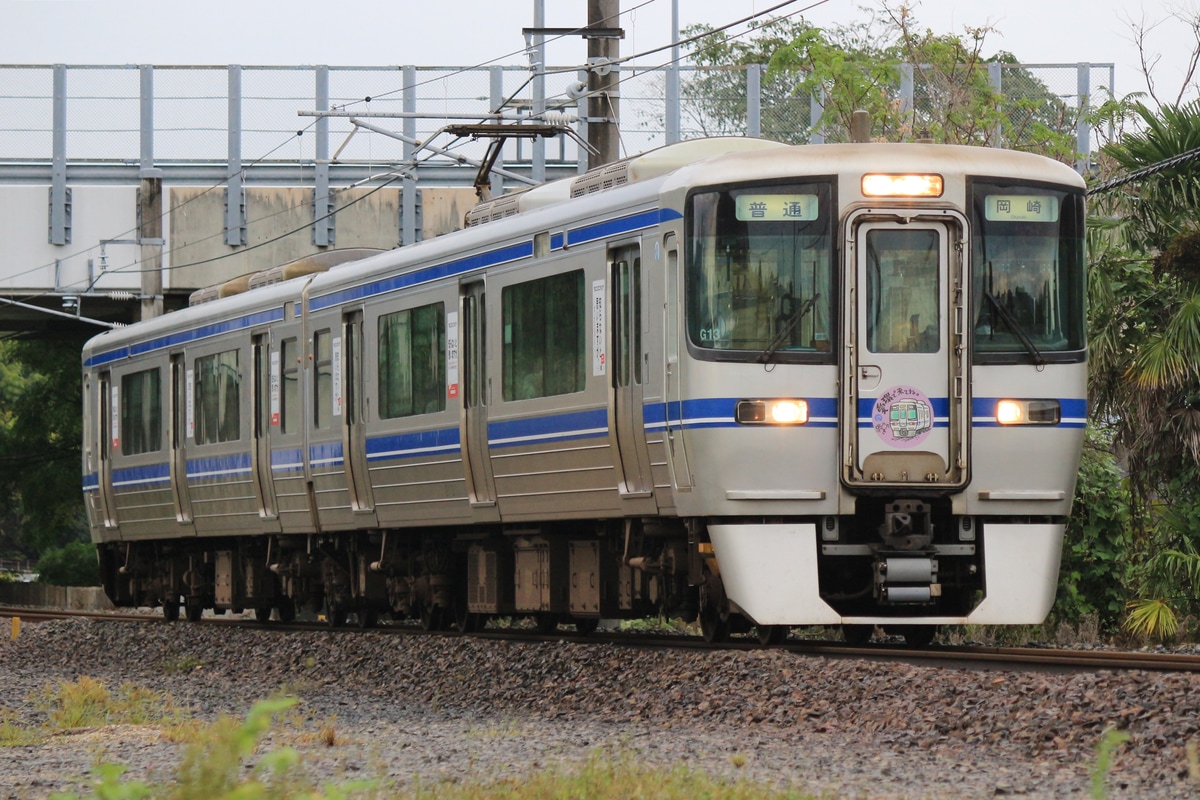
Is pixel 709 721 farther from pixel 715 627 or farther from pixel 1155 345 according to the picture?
pixel 1155 345

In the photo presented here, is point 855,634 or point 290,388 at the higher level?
point 290,388

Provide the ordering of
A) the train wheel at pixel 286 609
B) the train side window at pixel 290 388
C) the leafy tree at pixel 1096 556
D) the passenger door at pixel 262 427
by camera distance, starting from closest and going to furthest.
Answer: the leafy tree at pixel 1096 556
the train side window at pixel 290 388
the passenger door at pixel 262 427
the train wheel at pixel 286 609

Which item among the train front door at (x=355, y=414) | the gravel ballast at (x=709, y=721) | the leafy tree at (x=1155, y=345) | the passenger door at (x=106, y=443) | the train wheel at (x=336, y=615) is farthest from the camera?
the passenger door at (x=106, y=443)

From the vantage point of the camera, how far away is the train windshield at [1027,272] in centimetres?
1210

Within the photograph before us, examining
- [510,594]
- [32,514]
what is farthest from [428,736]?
[32,514]

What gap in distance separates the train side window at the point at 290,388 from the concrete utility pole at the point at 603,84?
3.18 m

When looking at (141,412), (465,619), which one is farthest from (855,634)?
(141,412)

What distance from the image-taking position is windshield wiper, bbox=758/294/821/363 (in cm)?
1184

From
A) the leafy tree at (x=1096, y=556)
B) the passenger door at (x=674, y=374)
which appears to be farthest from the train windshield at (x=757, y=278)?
the leafy tree at (x=1096, y=556)

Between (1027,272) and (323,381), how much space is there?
22.9ft

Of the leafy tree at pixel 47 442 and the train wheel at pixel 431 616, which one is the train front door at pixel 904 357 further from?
the leafy tree at pixel 47 442

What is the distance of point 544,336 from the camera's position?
13.7m

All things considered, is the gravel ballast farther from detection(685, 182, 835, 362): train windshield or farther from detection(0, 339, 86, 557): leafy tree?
detection(0, 339, 86, 557): leafy tree

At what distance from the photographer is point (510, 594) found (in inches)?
617
